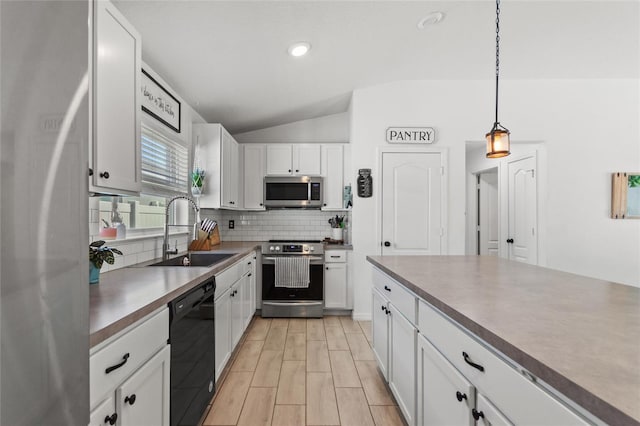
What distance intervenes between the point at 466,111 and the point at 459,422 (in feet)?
11.4

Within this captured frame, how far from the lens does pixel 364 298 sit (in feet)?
12.1

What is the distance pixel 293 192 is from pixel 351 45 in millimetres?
1972

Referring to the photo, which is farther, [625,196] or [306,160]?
[306,160]

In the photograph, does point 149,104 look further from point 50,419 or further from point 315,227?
point 315,227

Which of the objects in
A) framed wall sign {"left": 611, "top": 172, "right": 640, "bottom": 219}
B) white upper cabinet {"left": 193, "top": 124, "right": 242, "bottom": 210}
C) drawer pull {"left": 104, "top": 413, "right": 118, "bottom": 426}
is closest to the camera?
drawer pull {"left": 104, "top": 413, "right": 118, "bottom": 426}

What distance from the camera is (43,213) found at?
0.45 metres

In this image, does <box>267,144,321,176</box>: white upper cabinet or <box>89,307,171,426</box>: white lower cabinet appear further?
<box>267,144,321,176</box>: white upper cabinet

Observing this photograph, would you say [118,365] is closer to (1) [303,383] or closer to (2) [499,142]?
(1) [303,383]

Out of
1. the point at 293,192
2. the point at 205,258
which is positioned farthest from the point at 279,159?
the point at 205,258

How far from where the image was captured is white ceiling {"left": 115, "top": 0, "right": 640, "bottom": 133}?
6.89 feet

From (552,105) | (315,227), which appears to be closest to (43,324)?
(315,227)

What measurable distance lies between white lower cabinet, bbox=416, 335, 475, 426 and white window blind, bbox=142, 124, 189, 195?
2.16 metres

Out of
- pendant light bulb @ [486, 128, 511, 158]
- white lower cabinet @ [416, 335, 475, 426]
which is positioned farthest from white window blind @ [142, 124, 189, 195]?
pendant light bulb @ [486, 128, 511, 158]

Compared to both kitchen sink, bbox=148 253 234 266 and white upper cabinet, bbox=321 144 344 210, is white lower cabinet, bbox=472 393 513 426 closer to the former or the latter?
kitchen sink, bbox=148 253 234 266
